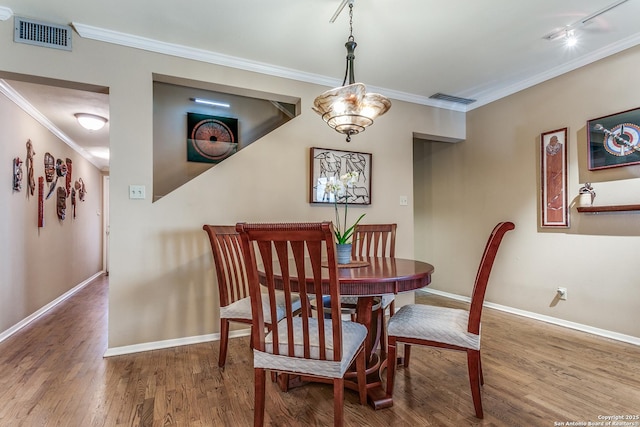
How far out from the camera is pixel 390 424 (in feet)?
5.35

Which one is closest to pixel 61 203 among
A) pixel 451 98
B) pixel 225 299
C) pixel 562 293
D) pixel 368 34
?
pixel 225 299

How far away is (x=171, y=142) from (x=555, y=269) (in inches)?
155

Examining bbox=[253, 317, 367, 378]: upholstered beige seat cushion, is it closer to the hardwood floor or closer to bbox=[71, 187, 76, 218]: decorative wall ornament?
the hardwood floor

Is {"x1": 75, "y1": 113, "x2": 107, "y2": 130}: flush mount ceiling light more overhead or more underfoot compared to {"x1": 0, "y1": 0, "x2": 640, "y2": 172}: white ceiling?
more underfoot

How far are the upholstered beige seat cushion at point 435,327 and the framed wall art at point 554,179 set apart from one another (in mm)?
1977

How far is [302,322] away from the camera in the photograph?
4.77 ft

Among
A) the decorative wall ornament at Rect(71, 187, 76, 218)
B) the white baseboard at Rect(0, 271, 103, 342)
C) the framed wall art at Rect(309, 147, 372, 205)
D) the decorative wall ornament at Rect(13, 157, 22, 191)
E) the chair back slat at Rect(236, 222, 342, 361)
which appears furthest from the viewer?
the decorative wall ornament at Rect(71, 187, 76, 218)

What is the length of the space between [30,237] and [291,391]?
3.36 metres

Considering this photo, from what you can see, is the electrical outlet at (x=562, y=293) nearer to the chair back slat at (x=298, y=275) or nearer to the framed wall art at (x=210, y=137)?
the chair back slat at (x=298, y=275)

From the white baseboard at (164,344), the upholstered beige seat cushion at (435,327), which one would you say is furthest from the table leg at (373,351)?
the white baseboard at (164,344)

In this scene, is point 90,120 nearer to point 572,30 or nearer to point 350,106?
point 350,106

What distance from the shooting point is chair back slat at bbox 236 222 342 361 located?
4.30ft

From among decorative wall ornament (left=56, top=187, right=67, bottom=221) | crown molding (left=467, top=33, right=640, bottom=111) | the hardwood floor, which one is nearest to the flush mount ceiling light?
decorative wall ornament (left=56, top=187, right=67, bottom=221)

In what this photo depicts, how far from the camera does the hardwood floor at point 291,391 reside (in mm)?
1693
